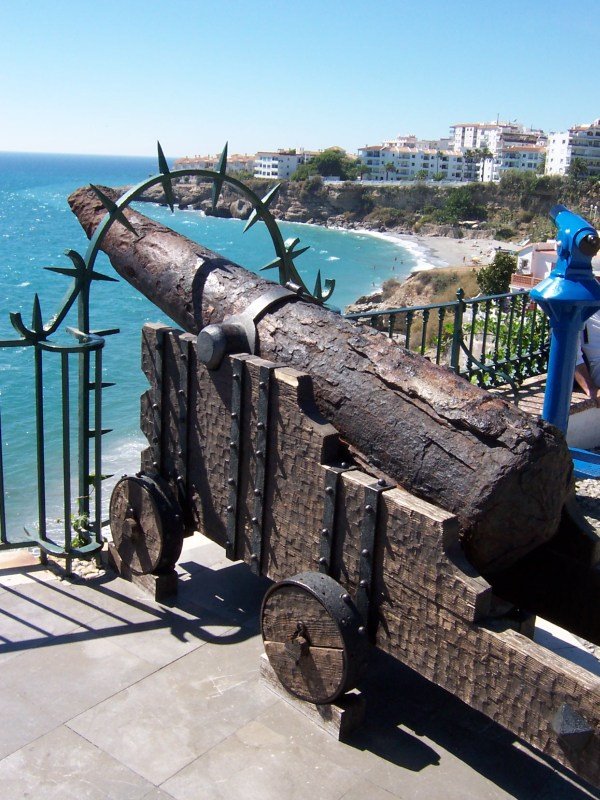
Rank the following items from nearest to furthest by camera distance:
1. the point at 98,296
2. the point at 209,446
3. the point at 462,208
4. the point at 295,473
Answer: the point at 295,473 → the point at 209,446 → the point at 98,296 → the point at 462,208

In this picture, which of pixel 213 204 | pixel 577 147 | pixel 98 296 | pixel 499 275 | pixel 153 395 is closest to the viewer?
pixel 153 395

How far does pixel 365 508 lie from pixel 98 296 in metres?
44.1

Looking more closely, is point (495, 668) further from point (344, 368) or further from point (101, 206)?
point (101, 206)

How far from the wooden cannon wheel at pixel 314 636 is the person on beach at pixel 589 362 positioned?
427 centimetres

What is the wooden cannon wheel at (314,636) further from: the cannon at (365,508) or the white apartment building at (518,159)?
the white apartment building at (518,159)

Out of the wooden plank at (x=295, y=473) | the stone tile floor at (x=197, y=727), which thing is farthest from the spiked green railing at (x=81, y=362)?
the wooden plank at (x=295, y=473)

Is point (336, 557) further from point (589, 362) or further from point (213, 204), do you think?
point (589, 362)

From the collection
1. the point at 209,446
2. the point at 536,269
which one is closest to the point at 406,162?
the point at 536,269

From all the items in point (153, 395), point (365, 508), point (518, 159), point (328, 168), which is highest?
point (518, 159)

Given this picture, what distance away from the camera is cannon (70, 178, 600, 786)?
9.77 feet

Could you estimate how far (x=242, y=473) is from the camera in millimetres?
3881

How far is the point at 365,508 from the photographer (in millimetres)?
3227

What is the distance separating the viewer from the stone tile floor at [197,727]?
304 cm

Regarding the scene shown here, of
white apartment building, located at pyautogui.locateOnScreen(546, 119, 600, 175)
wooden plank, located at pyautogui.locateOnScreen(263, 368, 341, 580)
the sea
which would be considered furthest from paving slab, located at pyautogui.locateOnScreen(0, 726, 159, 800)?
white apartment building, located at pyautogui.locateOnScreen(546, 119, 600, 175)
